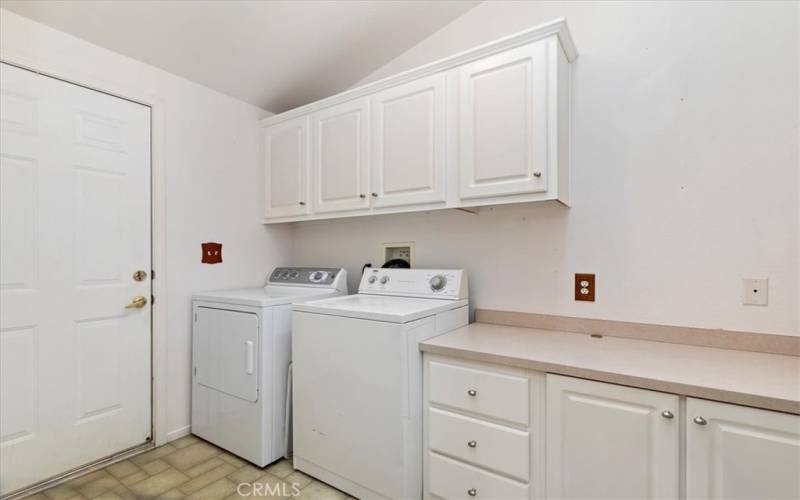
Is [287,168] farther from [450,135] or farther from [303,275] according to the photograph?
[450,135]

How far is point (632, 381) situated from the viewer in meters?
1.18

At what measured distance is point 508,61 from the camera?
5.66 ft

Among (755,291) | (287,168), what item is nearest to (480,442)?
(755,291)

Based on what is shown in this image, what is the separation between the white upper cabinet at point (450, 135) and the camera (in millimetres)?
1651

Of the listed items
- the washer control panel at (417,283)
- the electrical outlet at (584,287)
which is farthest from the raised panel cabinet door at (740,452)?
the washer control panel at (417,283)

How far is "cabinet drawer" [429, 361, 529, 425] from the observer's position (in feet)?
4.60

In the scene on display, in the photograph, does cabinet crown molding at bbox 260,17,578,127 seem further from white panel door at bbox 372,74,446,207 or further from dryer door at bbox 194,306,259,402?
dryer door at bbox 194,306,259,402

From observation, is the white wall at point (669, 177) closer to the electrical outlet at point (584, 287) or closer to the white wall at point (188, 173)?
the electrical outlet at point (584, 287)

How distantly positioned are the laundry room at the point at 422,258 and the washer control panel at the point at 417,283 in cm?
1

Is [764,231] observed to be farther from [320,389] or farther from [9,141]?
[9,141]

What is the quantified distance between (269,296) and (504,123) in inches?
63.2

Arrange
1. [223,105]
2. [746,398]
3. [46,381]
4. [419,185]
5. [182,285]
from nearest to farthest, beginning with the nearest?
[746,398]
[46,381]
[419,185]
[182,285]
[223,105]

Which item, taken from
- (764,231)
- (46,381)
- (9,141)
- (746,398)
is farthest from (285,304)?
(764,231)

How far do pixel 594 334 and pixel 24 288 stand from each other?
2696mm
